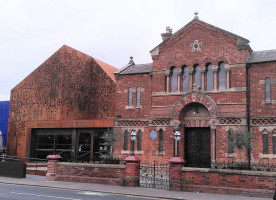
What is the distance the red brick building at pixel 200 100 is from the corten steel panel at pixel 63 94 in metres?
6.54

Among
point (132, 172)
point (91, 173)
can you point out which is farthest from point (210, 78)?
point (91, 173)

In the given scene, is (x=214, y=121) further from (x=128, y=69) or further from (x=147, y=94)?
(x=128, y=69)

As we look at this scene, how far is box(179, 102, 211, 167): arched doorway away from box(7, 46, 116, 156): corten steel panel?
1009 centimetres

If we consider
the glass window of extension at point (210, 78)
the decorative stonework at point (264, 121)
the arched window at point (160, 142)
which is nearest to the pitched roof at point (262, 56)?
the glass window of extension at point (210, 78)

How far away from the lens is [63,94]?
3466 cm

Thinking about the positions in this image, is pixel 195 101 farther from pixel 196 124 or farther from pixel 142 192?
pixel 142 192

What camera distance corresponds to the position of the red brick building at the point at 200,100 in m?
23.8

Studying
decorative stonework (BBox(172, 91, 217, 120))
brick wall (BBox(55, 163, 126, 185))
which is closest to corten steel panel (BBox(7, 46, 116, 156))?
decorative stonework (BBox(172, 91, 217, 120))

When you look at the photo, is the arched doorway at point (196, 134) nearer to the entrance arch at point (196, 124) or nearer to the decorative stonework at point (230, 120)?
the entrance arch at point (196, 124)

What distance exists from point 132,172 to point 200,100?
355 inches

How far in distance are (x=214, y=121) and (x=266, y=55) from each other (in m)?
6.24

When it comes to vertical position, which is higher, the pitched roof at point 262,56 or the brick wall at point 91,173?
the pitched roof at point 262,56

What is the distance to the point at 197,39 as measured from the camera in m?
26.3

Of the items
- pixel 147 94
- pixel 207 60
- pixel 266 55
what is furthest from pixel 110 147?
pixel 266 55
